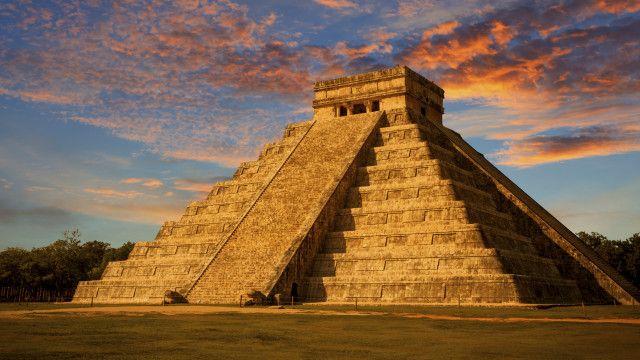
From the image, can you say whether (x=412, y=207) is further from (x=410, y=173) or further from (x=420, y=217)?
(x=410, y=173)

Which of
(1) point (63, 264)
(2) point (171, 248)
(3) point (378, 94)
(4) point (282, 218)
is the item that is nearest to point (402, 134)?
(3) point (378, 94)

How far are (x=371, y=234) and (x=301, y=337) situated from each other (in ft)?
51.8

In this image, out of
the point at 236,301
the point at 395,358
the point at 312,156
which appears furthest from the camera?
the point at 312,156

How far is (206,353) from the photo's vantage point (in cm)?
1115

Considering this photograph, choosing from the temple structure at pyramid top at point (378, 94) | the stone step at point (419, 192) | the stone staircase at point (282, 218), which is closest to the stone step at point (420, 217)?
the stone step at point (419, 192)

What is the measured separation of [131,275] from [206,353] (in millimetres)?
24702

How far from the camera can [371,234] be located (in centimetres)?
2947

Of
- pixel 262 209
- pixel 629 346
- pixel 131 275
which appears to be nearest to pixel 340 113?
pixel 262 209

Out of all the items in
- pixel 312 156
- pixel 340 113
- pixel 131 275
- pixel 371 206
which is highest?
pixel 340 113

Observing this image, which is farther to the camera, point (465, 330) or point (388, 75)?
point (388, 75)

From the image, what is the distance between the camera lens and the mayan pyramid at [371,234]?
1051 inches

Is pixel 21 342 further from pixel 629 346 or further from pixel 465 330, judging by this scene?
pixel 629 346

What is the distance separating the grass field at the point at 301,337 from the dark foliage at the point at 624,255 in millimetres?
37256

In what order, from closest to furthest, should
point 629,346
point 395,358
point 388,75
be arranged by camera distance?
point 395,358
point 629,346
point 388,75
